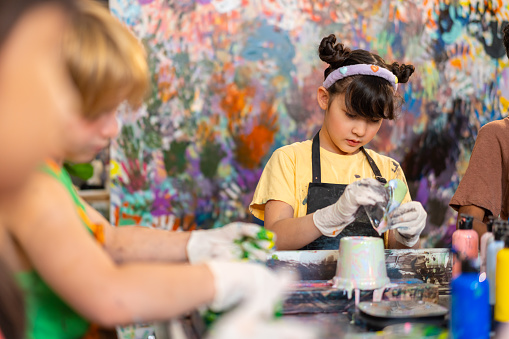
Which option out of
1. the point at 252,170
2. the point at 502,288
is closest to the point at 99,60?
the point at 502,288

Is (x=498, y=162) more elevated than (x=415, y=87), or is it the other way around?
(x=415, y=87)

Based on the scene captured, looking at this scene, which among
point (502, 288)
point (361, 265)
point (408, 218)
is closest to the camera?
point (502, 288)

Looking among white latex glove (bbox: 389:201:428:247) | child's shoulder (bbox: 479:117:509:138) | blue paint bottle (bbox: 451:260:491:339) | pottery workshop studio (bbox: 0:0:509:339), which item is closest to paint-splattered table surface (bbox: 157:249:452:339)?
pottery workshop studio (bbox: 0:0:509:339)

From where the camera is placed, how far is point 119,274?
34.4 inches

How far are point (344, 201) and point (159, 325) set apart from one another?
2.29 ft

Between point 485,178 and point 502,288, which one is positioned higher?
point 485,178

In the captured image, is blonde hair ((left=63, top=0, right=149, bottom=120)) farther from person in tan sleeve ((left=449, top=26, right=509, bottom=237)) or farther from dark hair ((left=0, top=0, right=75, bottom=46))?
person in tan sleeve ((left=449, top=26, right=509, bottom=237))

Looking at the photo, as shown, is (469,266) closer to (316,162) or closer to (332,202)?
(332,202)

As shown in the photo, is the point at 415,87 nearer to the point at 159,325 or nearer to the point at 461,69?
the point at 461,69

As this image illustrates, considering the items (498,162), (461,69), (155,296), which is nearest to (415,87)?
(461,69)

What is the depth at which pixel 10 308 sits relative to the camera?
87 centimetres

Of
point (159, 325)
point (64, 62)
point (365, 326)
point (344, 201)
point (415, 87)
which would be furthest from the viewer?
point (415, 87)

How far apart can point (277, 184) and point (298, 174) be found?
0.12 meters

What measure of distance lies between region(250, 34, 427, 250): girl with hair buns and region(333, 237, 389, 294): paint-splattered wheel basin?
0.35 m
